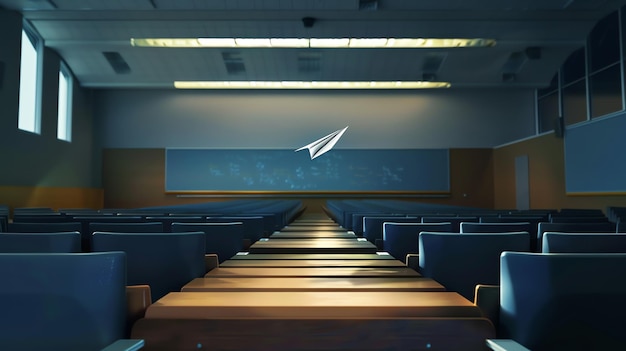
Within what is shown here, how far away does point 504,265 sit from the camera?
90 cm

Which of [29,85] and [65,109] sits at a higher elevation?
[29,85]

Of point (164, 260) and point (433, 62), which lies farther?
point (433, 62)

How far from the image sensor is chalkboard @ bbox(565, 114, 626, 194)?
328 inches

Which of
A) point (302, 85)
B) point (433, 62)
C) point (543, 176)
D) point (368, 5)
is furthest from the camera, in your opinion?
point (302, 85)

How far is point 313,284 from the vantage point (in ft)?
3.84

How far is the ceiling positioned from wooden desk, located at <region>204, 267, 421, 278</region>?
8.19 meters

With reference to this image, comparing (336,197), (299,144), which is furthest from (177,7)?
(336,197)

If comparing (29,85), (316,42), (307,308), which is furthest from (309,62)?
(307,308)

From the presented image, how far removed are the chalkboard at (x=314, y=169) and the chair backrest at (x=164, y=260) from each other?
12.2m

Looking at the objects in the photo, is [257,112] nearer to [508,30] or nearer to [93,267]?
[508,30]

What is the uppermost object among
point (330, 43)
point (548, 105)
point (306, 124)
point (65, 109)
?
point (330, 43)

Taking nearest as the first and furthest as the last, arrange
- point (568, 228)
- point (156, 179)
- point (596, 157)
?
point (568, 228) → point (596, 157) → point (156, 179)

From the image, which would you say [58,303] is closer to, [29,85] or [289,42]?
[289,42]

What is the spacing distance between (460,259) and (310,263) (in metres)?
0.52
